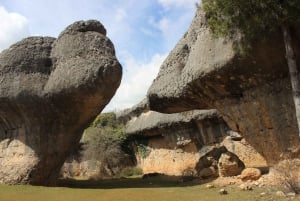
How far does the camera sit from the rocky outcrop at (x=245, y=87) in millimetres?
13195

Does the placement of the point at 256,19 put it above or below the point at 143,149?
above

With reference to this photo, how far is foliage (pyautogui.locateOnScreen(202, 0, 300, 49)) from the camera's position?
11453 mm

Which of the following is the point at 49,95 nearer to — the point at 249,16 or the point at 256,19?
the point at 249,16

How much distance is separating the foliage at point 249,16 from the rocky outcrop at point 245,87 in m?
0.58

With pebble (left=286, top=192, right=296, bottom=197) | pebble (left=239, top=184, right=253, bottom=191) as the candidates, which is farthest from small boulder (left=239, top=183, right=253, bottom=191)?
pebble (left=286, top=192, right=296, bottom=197)

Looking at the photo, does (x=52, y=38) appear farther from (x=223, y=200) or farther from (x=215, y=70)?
(x=223, y=200)

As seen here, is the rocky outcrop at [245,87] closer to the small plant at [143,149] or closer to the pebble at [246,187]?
the pebble at [246,187]

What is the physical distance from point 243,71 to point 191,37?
13.0 feet

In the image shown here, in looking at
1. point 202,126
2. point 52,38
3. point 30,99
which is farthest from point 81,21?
point 202,126

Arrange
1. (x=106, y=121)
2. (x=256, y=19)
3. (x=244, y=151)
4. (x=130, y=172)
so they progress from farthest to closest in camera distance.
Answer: (x=106, y=121), (x=130, y=172), (x=244, y=151), (x=256, y=19)

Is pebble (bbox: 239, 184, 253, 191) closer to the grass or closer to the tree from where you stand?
the grass

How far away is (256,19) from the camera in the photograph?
11.8 m

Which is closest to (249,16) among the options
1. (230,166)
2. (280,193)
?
(280,193)

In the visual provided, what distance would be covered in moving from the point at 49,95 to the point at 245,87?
8660mm
